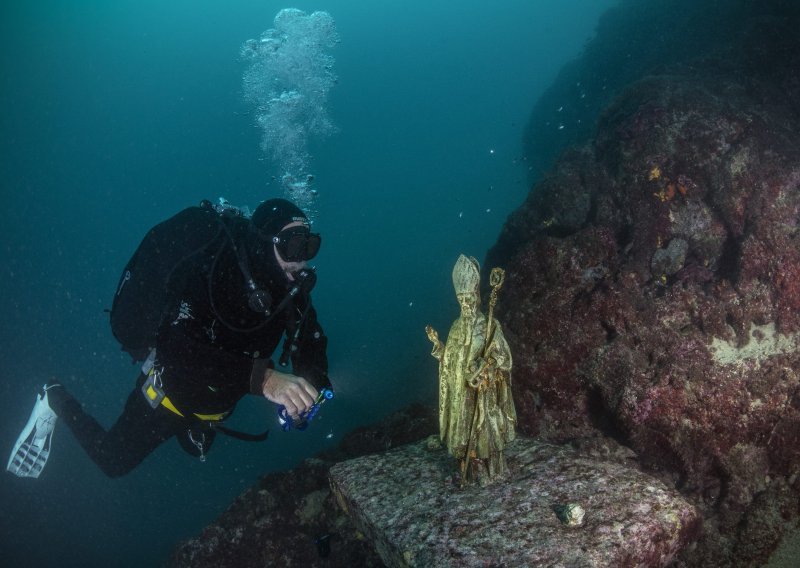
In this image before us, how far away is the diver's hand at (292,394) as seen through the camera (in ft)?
12.6

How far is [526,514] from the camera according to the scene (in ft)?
10.8

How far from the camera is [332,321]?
117 feet

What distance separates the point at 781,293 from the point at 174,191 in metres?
121

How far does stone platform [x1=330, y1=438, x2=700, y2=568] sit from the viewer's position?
2996 mm

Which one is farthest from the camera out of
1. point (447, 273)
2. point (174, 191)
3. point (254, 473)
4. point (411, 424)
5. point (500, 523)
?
point (174, 191)

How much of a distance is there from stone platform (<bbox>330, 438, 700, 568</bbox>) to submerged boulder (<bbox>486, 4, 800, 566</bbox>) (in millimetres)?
994

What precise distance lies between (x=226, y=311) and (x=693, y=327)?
4714 mm

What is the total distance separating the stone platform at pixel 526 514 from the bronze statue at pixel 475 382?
32 centimetres

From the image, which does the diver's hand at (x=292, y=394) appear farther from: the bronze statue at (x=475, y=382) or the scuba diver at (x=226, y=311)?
the bronze statue at (x=475, y=382)

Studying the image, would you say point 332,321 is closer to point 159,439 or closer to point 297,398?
point 159,439

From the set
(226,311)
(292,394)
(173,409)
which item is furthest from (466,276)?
(173,409)

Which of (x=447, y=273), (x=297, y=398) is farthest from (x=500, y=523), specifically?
(x=447, y=273)

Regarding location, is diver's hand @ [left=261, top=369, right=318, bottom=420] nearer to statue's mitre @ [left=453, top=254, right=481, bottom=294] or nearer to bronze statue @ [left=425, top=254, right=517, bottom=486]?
bronze statue @ [left=425, top=254, right=517, bottom=486]

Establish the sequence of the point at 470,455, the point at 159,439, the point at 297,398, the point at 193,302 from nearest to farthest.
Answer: the point at 470,455, the point at 297,398, the point at 193,302, the point at 159,439
